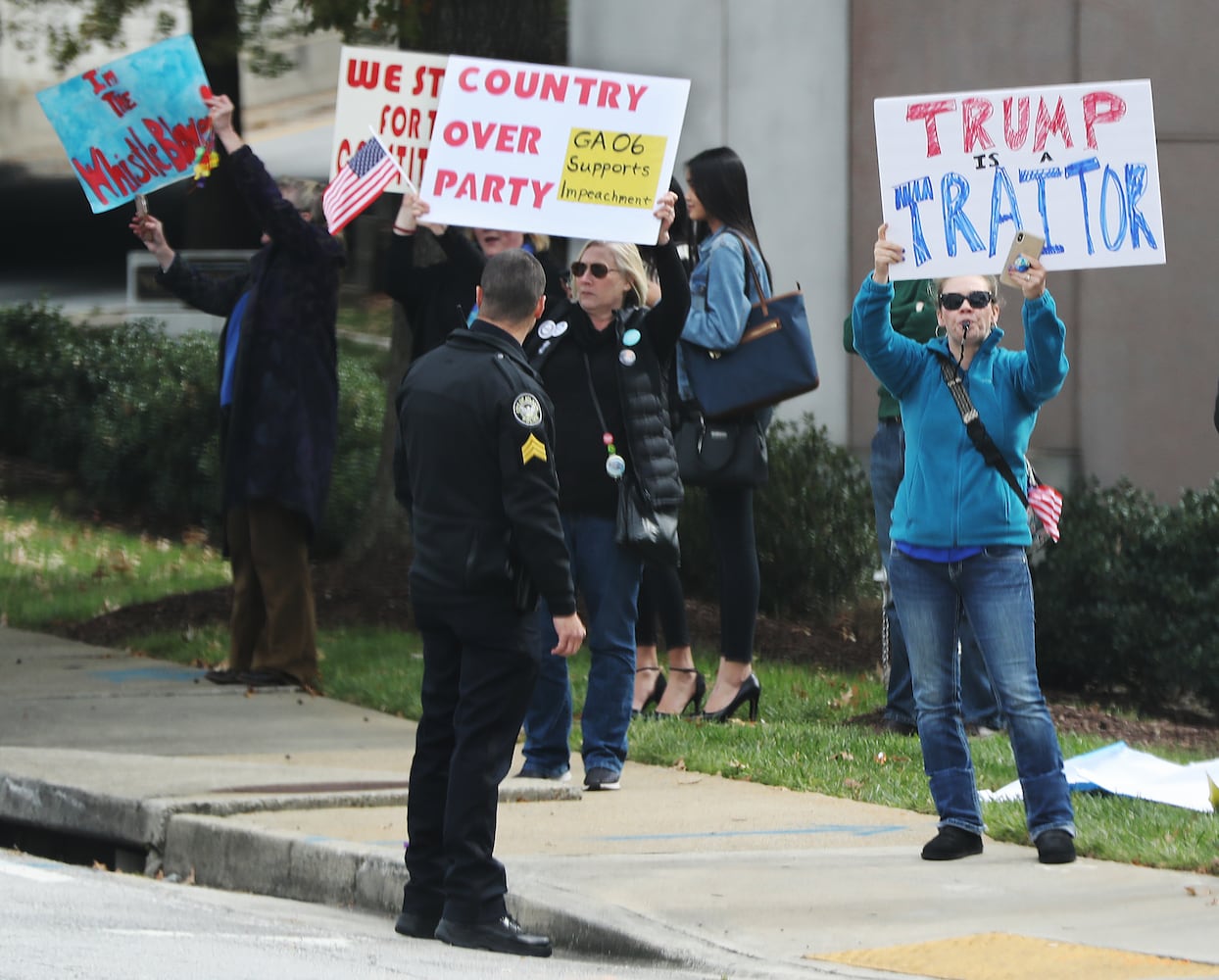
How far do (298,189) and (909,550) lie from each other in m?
4.08

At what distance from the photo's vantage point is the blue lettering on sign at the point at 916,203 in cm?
654

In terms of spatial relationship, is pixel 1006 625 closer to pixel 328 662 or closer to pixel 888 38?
pixel 328 662

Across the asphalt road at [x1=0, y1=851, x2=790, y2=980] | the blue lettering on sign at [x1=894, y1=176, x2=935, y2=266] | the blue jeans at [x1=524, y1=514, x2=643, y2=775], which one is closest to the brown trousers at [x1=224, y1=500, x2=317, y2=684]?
the blue jeans at [x1=524, y1=514, x2=643, y2=775]

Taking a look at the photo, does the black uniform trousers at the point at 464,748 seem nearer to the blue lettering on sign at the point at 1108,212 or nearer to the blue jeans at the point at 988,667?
the blue jeans at the point at 988,667

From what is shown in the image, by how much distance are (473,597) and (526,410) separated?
1.71 ft

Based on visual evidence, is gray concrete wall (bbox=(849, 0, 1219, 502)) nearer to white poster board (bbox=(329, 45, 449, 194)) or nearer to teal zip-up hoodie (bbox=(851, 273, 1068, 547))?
white poster board (bbox=(329, 45, 449, 194))

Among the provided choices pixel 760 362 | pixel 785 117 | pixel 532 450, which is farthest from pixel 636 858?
pixel 785 117

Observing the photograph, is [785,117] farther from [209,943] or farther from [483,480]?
[209,943]

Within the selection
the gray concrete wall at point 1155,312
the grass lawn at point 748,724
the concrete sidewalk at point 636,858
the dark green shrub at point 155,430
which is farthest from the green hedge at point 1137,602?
the dark green shrub at point 155,430

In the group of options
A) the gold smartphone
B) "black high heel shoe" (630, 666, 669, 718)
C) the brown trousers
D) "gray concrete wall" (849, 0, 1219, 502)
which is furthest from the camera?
"gray concrete wall" (849, 0, 1219, 502)

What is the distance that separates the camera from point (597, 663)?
756 centimetres

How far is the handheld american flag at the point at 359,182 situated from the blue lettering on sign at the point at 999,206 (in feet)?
8.26

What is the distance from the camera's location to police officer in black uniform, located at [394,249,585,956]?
18.7 ft

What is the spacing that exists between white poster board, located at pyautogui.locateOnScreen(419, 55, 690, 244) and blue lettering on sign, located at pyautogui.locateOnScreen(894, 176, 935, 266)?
1326mm
